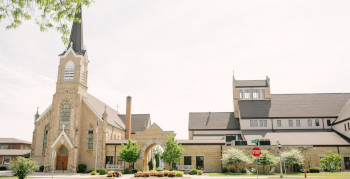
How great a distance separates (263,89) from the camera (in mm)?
59250

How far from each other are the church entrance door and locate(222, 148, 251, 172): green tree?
995 inches

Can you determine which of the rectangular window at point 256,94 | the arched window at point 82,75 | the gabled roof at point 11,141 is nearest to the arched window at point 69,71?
the arched window at point 82,75

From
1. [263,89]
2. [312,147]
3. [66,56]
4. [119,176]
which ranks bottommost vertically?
[119,176]

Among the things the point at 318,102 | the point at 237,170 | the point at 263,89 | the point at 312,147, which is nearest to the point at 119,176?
the point at 237,170

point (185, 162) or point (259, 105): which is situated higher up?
point (259, 105)

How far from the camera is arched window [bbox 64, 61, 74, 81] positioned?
48244mm

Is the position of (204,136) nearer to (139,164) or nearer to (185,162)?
(185,162)

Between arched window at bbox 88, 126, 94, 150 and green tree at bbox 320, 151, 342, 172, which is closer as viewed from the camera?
green tree at bbox 320, 151, 342, 172

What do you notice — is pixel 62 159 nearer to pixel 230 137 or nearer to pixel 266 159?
pixel 230 137

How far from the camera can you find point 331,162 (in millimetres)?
39406

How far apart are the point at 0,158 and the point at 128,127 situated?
92.2 feet

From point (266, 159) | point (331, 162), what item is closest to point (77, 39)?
point (266, 159)

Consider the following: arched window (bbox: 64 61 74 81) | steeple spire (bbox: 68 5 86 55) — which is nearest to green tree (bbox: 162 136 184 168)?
arched window (bbox: 64 61 74 81)

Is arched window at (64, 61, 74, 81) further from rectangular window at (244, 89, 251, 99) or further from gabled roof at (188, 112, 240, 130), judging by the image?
rectangular window at (244, 89, 251, 99)
